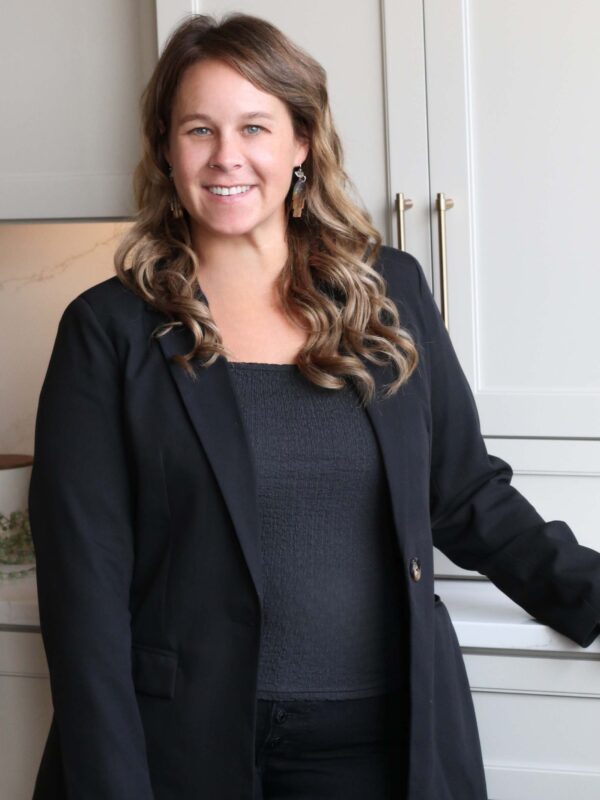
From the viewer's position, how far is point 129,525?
4.47 feet

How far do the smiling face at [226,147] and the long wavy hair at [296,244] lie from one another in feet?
0.07

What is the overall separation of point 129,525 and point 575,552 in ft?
1.98

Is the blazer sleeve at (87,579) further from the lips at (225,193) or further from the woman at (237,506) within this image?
the lips at (225,193)

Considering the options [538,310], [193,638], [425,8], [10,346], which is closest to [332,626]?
[193,638]

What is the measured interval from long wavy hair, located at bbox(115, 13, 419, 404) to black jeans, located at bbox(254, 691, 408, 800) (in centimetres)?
40

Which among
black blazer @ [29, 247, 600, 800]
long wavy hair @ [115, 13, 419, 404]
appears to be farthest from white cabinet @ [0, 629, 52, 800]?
long wavy hair @ [115, 13, 419, 404]

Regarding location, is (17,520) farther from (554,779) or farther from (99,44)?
(554,779)

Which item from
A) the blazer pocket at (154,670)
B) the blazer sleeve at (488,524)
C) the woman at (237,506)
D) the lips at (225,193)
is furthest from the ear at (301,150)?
the blazer pocket at (154,670)

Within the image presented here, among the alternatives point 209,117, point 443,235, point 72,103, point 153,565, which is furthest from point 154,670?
point 72,103

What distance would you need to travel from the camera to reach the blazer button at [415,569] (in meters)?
1.40

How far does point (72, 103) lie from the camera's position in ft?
6.48

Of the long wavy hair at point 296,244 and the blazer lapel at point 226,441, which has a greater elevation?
the long wavy hair at point 296,244

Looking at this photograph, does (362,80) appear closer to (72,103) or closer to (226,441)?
(72,103)

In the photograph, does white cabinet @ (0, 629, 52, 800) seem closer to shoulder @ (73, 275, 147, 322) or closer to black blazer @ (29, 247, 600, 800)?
black blazer @ (29, 247, 600, 800)
